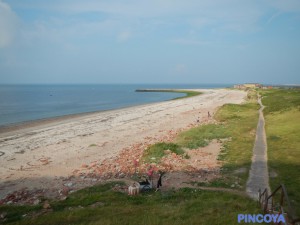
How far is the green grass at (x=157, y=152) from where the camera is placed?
24952 millimetres

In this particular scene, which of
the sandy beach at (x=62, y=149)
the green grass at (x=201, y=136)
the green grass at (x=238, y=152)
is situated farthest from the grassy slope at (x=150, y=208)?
the green grass at (x=201, y=136)

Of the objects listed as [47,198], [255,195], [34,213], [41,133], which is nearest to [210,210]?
[255,195]

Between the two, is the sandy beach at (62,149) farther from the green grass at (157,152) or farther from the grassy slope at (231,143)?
the grassy slope at (231,143)

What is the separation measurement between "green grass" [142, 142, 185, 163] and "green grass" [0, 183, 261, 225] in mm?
8179

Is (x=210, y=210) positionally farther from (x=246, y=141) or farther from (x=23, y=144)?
(x=23, y=144)

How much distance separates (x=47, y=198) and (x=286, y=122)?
35231mm

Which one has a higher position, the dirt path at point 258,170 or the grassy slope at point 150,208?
the grassy slope at point 150,208

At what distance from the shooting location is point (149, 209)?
13.1 metres

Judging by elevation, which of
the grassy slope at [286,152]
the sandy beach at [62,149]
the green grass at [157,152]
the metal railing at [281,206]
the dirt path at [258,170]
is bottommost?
the sandy beach at [62,149]

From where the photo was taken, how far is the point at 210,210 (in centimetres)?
1268

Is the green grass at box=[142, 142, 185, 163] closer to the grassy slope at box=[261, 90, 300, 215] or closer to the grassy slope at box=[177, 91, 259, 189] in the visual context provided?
the grassy slope at box=[177, 91, 259, 189]

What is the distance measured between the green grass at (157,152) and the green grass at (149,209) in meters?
8.18

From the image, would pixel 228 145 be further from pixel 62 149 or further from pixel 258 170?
pixel 62 149

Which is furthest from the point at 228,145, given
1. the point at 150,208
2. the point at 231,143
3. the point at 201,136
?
the point at 150,208
